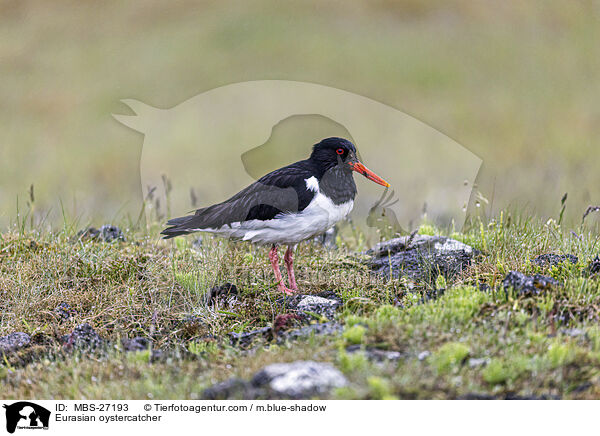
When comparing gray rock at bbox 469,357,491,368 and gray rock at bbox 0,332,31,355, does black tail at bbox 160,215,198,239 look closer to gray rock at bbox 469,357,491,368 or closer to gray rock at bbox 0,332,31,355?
gray rock at bbox 0,332,31,355

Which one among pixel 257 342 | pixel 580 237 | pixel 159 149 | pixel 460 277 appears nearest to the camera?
pixel 257 342

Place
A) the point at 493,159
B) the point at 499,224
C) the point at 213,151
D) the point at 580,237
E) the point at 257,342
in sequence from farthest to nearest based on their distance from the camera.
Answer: the point at 493,159 < the point at 213,151 < the point at 499,224 < the point at 580,237 < the point at 257,342

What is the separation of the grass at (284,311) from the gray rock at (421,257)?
0.18 m

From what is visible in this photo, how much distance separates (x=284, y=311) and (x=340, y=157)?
178 cm

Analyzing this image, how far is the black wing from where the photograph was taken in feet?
21.4

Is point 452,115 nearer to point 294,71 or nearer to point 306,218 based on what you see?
point 294,71

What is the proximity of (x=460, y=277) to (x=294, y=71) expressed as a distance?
417cm

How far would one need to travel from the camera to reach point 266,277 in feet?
23.3

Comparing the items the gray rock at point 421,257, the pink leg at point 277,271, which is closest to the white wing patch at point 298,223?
the pink leg at point 277,271

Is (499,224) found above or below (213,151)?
below

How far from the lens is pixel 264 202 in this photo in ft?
21.7

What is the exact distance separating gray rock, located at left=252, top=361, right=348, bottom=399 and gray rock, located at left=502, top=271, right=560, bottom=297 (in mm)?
2034

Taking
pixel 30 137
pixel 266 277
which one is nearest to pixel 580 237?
pixel 266 277

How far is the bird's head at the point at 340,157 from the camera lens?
6738mm
